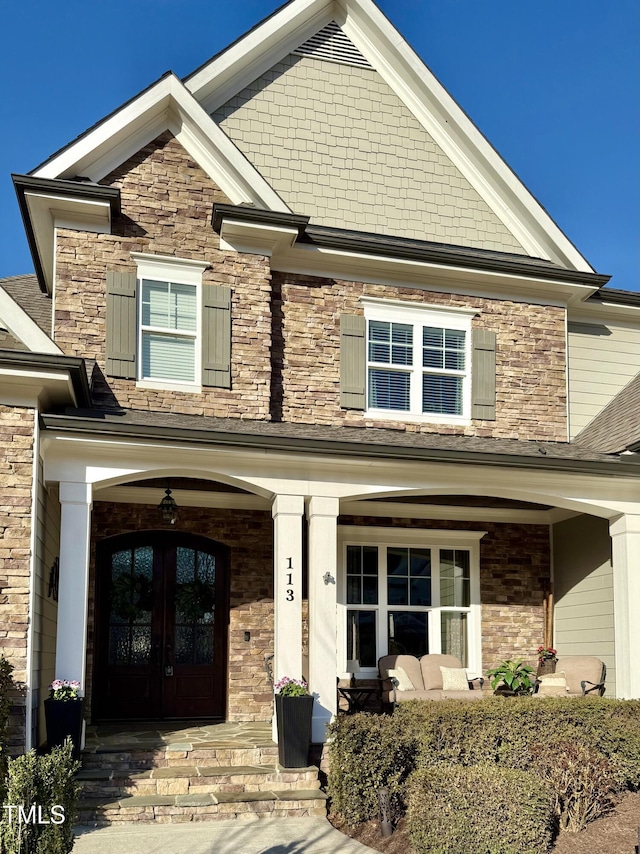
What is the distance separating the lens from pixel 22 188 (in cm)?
1071

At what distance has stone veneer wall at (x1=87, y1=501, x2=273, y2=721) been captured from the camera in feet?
38.6

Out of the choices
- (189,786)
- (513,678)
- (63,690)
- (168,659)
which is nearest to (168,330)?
(168,659)

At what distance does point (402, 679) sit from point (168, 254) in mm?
5975

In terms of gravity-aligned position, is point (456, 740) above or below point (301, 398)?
below

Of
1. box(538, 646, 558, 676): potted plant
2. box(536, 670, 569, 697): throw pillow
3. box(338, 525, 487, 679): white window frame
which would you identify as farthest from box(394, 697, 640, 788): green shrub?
box(338, 525, 487, 679): white window frame

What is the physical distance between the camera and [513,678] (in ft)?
39.1

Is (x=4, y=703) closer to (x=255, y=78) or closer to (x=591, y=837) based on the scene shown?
(x=591, y=837)

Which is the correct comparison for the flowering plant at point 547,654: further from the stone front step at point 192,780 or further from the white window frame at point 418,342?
the stone front step at point 192,780

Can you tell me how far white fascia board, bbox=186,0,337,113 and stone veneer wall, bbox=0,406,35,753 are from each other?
5506 millimetres

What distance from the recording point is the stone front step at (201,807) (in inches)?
319

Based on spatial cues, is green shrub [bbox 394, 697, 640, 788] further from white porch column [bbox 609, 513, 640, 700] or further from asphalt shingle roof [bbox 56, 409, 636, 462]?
asphalt shingle roof [bbox 56, 409, 636, 462]

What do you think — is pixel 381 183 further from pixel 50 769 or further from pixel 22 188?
pixel 50 769

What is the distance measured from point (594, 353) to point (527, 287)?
5.43ft

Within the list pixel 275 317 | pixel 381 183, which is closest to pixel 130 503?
pixel 275 317
